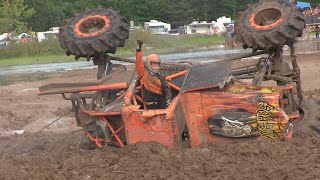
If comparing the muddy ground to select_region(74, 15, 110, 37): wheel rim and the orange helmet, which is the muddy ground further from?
select_region(74, 15, 110, 37): wheel rim

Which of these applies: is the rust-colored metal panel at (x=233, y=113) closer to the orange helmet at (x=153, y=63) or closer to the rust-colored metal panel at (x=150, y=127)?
the rust-colored metal panel at (x=150, y=127)

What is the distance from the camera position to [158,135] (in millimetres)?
6965

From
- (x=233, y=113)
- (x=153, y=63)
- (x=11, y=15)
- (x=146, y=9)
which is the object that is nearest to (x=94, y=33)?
(x=153, y=63)

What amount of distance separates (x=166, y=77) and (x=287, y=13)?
1.80 metres

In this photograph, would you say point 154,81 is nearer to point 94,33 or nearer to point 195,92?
point 195,92

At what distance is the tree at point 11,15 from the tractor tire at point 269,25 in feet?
173

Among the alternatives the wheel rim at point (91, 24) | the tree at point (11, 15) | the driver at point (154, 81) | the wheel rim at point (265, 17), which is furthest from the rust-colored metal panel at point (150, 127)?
the tree at point (11, 15)

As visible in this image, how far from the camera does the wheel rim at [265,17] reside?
26.7 feet

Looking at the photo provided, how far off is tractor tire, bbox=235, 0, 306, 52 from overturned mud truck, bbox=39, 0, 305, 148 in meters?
0.01

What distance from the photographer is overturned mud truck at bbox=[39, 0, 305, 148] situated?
6852 millimetres

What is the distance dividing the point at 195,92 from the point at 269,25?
1.55 m

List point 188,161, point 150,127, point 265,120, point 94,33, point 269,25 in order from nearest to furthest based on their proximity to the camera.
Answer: point 188,161
point 265,120
point 150,127
point 269,25
point 94,33

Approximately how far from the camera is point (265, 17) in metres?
8.38

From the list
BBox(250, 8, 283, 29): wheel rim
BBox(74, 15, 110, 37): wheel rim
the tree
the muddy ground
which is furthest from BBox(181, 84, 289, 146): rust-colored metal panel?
the tree
